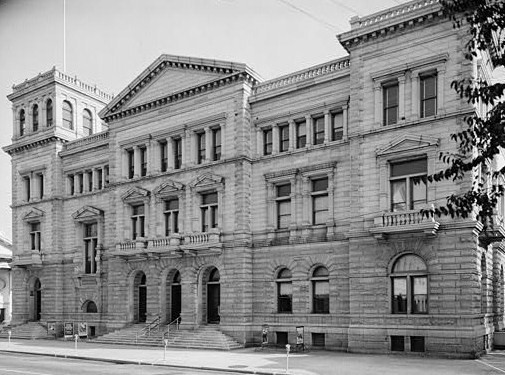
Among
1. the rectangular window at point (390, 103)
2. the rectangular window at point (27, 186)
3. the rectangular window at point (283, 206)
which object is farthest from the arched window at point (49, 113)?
the rectangular window at point (390, 103)

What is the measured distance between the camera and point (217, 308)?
36656 mm

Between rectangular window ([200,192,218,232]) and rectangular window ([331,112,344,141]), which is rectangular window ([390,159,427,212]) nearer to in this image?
rectangular window ([331,112,344,141])

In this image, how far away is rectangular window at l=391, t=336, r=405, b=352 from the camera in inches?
1110

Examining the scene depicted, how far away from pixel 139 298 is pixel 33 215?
14.5m

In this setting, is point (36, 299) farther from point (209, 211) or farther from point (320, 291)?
point (320, 291)

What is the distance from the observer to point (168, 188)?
126 ft

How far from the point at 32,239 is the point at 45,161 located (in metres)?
7.12

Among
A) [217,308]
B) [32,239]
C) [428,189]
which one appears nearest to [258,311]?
[217,308]

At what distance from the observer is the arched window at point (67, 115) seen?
1922 inches

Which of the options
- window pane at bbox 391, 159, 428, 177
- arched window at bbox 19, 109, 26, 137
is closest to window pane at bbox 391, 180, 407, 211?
window pane at bbox 391, 159, 428, 177

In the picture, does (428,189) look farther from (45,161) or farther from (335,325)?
(45,161)

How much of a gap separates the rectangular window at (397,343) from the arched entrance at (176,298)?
629 inches

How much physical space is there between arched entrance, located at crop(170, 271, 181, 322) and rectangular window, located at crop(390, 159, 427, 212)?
16.7 meters

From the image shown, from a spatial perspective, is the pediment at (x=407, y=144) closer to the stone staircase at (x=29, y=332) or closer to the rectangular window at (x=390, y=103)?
the rectangular window at (x=390, y=103)
